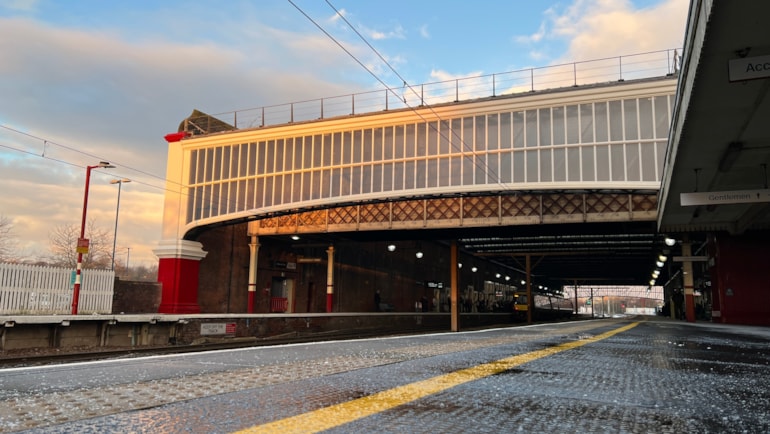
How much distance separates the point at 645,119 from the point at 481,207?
29.8ft

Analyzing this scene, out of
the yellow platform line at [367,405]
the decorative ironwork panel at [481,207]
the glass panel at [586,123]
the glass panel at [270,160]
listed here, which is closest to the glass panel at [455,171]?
the decorative ironwork panel at [481,207]

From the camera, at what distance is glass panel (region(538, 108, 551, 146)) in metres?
24.8

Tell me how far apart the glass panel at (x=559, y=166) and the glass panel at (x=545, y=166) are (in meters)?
0.23

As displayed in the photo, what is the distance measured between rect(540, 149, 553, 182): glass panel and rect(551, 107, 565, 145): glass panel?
637mm

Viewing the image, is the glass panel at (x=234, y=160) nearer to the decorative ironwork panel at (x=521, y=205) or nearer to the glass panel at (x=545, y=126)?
the decorative ironwork panel at (x=521, y=205)

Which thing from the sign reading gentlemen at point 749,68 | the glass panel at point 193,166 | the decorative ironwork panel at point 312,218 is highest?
the glass panel at point 193,166

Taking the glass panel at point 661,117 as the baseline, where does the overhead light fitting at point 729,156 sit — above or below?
below

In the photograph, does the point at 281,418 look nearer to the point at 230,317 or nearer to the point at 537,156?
the point at 230,317

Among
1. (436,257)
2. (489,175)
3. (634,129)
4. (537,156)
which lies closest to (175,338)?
(489,175)

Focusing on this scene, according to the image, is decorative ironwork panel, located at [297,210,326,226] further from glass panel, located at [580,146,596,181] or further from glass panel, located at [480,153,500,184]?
glass panel, located at [580,146,596,181]

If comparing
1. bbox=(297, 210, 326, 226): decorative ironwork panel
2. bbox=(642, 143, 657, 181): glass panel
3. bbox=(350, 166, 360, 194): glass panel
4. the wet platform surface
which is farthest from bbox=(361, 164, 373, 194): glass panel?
the wet platform surface

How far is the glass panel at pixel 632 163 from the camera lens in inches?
906

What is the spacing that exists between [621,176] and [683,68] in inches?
584

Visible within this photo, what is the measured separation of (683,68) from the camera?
934 cm
